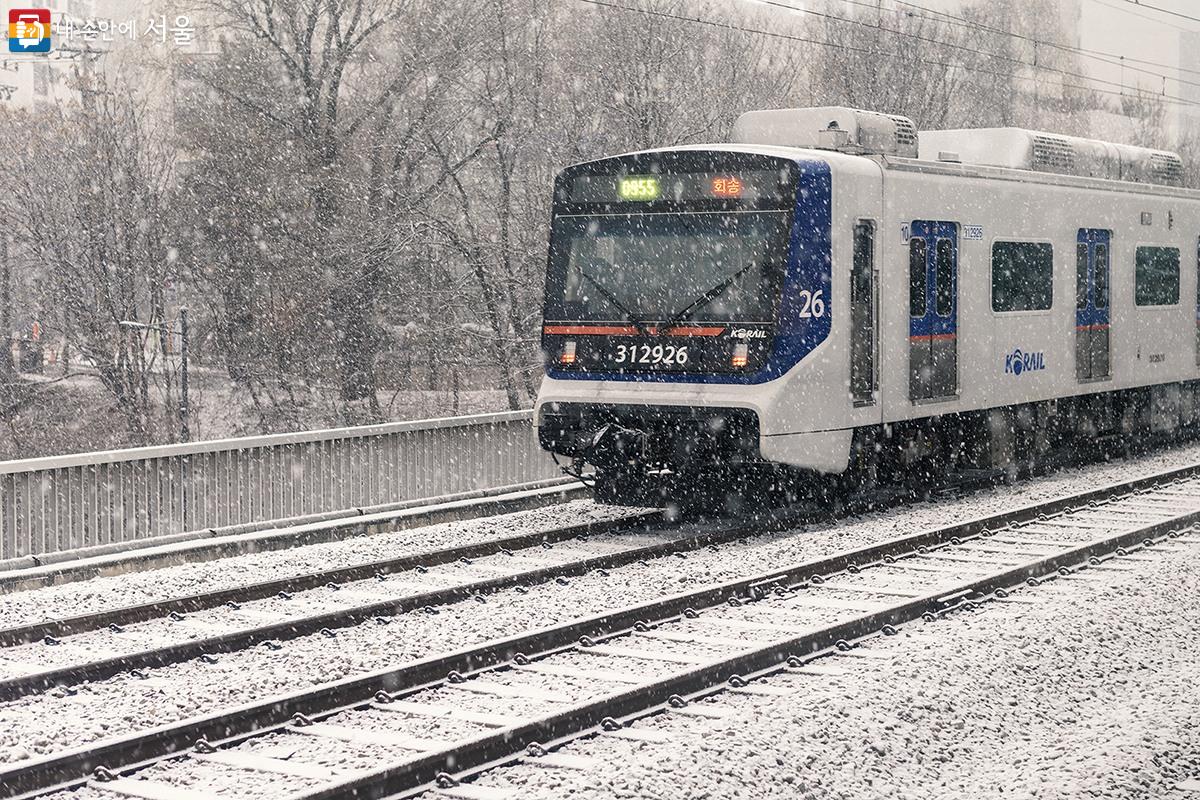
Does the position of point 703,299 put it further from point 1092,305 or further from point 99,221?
point 99,221

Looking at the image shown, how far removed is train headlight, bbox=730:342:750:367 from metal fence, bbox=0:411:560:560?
340cm

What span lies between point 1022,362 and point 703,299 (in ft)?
15.4

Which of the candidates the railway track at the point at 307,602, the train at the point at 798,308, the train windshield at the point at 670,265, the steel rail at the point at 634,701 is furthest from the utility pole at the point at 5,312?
the steel rail at the point at 634,701

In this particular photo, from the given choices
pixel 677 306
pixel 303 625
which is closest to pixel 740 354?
pixel 677 306

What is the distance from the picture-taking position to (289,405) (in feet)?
91.3

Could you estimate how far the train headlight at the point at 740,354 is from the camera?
1280 cm

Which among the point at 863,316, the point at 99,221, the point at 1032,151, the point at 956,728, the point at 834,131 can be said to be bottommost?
the point at 956,728

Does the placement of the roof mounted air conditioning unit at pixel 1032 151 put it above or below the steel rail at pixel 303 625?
above

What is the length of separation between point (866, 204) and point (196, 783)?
28.8 feet

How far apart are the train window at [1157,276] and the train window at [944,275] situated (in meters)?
4.92

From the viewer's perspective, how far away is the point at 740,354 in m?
12.8

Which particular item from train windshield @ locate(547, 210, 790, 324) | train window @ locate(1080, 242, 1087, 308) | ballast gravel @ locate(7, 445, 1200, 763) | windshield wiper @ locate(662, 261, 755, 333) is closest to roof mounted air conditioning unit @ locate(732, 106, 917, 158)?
train windshield @ locate(547, 210, 790, 324)

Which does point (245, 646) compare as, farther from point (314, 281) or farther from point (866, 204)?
point (314, 281)

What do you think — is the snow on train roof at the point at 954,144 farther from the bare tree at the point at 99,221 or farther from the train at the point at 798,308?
the bare tree at the point at 99,221
